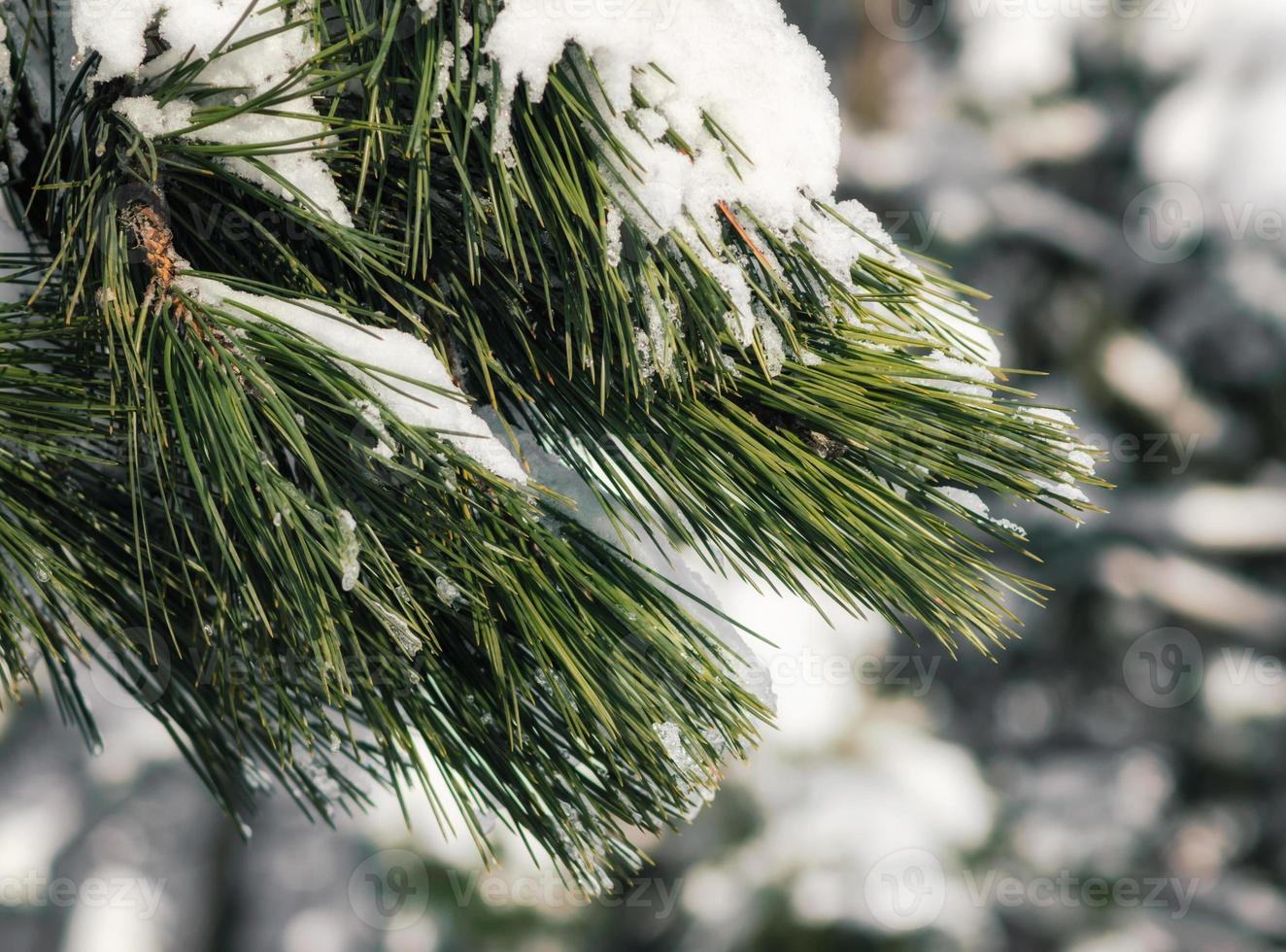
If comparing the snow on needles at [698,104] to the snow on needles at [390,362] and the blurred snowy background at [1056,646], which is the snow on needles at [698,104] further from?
the blurred snowy background at [1056,646]

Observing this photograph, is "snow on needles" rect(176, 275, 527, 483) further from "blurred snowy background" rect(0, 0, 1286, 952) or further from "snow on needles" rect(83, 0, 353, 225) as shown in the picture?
"blurred snowy background" rect(0, 0, 1286, 952)

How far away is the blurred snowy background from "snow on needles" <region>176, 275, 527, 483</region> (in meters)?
3.20

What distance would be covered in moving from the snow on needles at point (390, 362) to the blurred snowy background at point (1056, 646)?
320 cm

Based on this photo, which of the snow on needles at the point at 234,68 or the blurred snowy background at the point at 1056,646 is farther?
the blurred snowy background at the point at 1056,646

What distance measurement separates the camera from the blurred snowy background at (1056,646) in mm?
3633

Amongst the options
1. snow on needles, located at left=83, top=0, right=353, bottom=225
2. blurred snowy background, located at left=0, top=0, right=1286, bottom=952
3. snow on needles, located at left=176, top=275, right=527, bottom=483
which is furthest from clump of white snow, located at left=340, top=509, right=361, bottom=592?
blurred snowy background, located at left=0, top=0, right=1286, bottom=952

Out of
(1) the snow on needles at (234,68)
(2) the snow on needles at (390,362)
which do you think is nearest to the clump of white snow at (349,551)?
(2) the snow on needles at (390,362)

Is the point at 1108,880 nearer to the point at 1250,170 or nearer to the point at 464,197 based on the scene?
the point at 1250,170

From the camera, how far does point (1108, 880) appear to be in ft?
12.8

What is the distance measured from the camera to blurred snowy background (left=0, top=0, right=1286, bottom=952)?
3633 millimetres

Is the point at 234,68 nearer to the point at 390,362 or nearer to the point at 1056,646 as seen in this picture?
the point at 390,362

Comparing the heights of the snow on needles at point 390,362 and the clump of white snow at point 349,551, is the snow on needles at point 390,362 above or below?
above

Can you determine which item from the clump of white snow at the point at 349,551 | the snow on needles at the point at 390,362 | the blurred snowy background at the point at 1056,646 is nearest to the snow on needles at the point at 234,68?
the snow on needles at the point at 390,362

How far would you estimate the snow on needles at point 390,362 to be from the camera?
537 mm
